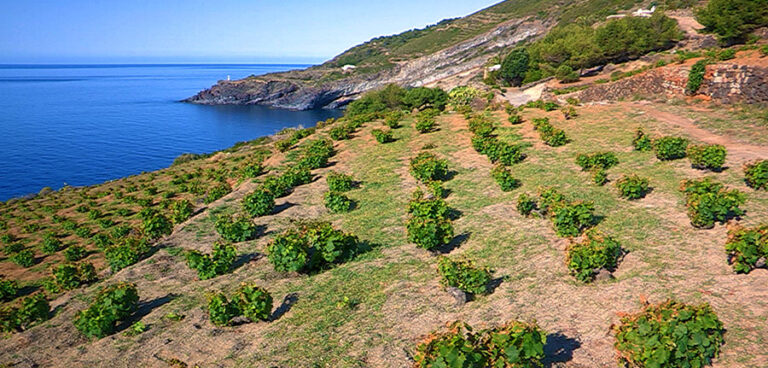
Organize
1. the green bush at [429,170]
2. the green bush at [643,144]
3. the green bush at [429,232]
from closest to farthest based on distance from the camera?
1. the green bush at [429,232]
2. the green bush at [429,170]
3. the green bush at [643,144]

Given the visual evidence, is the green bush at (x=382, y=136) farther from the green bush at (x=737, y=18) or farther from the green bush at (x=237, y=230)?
the green bush at (x=737, y=18)

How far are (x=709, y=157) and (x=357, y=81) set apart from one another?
508 feet

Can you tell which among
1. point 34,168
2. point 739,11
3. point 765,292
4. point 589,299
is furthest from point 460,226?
point 34,168

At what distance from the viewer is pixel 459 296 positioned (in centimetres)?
1215

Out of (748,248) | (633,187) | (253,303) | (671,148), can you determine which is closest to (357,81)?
(671,148)

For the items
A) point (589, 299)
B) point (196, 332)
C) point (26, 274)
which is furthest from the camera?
point (26, 274)

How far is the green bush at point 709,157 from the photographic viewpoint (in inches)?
722

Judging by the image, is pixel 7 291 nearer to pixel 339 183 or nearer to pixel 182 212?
pixel 182 212

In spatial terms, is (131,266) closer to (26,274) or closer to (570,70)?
(26,274)

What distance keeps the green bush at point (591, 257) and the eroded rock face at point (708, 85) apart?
25.6m

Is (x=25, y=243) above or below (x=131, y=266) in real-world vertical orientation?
below

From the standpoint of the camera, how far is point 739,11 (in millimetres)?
41469

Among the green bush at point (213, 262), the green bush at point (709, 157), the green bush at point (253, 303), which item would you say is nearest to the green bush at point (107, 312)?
the green bush at point (213, 262)

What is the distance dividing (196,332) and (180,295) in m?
3.38
